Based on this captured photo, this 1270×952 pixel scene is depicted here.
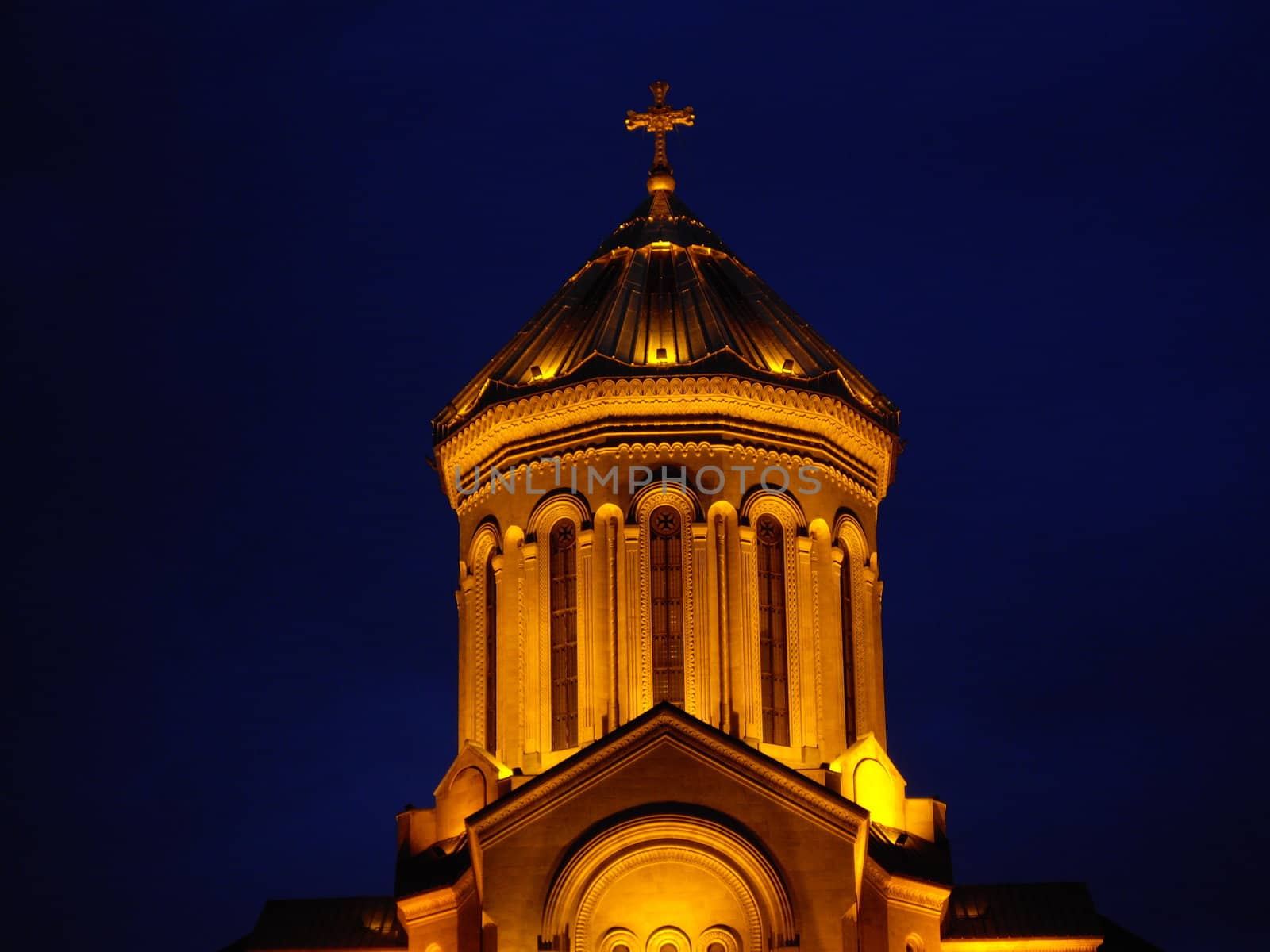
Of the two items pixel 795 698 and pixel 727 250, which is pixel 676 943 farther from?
pixel 727 250

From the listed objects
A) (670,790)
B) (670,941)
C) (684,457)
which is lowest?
(670,941)

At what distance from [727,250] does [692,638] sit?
7970 mm

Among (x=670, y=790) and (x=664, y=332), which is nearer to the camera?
(x=670, y=790)

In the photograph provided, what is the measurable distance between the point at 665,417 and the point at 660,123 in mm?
6650

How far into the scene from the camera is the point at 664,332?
42.3m

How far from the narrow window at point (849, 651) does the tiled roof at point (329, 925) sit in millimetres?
7458

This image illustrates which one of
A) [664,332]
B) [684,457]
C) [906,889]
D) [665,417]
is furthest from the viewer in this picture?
[664,332]

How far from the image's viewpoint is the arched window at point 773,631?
1570 inches

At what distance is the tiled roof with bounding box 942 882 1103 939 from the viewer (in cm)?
3975

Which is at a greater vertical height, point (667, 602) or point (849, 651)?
point (667, 602)

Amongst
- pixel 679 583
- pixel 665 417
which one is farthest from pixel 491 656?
pixel 665 417
